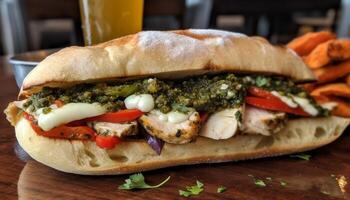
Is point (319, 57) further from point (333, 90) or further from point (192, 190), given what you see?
point (192, 190)

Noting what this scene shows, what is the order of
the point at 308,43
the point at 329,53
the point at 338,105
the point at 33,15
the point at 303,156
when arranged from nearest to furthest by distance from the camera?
the point at 303,156 < the point at 338,105 < the point at 329,53 < the point at 308,43 < the point at 33,15

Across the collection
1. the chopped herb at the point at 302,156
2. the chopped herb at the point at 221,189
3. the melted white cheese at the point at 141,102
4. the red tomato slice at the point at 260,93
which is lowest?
the chopped herb at the point at 302,156

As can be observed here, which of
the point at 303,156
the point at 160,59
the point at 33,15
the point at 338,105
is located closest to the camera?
the point at 160,59

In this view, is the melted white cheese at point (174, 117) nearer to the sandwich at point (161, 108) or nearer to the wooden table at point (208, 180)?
the sandwich at point (161, 108)

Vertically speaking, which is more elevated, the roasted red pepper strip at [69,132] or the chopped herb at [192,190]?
the roasted red pepper strip at [69,132]

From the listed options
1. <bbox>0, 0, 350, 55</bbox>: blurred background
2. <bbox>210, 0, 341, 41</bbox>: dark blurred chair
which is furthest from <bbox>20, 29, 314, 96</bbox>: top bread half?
<bbox>210, 0, 341, 41</bbox>: dark blurred chair

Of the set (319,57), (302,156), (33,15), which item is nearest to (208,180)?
(302,156)

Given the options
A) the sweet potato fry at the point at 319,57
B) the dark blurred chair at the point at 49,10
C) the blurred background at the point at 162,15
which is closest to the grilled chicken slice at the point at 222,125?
the sweet potato fry at the point at 319,57
